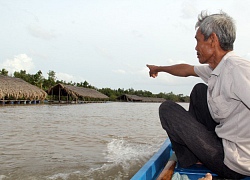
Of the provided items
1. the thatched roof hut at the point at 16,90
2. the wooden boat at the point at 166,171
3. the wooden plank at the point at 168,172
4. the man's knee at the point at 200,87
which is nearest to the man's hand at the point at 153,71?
the man's knee at the point at 200,87

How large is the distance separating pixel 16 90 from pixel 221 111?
1674cm

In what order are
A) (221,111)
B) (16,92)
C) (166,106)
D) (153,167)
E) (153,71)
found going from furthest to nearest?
(16,92) → (153,71) → (153,167) → (166,106) → (221,111)

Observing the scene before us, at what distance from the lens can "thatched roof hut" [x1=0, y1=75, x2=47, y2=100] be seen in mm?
15156

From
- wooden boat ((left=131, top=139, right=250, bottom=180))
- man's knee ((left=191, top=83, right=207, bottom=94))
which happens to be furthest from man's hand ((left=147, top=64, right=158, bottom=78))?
wooden boat ((left=131, top=139, right=250, bottom=180))

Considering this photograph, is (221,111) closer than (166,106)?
Yes

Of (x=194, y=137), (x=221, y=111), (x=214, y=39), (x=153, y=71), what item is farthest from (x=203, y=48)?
(x=153, y=71)

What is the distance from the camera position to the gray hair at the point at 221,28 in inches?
48.1

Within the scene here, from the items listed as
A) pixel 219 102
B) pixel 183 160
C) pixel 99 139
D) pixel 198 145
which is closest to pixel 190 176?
pixel 183 160

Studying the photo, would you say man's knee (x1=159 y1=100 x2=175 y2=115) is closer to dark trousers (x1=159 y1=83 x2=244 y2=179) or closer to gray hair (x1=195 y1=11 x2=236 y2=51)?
dark trousers (x1=159 y1=83 x2=244 y2=179)

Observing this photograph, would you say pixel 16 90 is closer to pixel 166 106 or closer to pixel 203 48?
pixel 166 106

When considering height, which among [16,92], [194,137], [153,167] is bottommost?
[153,167]

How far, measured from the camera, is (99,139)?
406 cm

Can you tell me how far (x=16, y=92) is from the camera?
53.4 feet

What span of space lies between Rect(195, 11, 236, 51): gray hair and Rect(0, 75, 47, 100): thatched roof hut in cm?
1463
